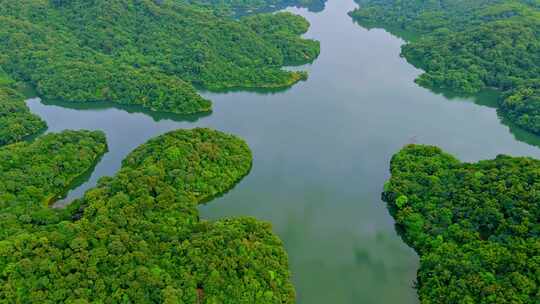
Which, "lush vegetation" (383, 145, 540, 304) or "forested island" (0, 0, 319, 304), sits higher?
"lush vegetation" (383, 145, 540, 304)

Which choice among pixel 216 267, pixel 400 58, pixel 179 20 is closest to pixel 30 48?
pixel 179 20

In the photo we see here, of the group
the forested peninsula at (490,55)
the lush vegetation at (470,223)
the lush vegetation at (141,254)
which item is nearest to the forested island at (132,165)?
the lush vegetation at (141,254)

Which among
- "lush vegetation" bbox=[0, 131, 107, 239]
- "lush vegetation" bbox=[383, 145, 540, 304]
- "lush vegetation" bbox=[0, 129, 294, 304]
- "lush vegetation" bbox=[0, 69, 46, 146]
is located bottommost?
"lush vegetation" bbox=[0, 69, 46, 146]

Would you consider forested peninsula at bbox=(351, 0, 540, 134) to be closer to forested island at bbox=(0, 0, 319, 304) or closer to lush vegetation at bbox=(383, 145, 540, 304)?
forested island at bbox=(0, 0, 319, 304)

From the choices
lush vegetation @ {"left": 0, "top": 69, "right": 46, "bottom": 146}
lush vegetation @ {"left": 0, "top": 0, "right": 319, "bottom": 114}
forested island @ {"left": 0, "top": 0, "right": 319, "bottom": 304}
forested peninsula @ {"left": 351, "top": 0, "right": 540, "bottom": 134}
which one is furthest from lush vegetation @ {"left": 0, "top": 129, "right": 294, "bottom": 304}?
forested peninsula @ {"left": 351, "top": 0, "right": 540, "bottom": 134}

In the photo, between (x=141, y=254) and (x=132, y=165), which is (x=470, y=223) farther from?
(x=132, y=165)

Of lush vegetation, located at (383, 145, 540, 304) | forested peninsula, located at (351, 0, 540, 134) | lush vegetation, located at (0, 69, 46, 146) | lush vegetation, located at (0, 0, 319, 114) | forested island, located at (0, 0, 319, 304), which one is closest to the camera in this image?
lush vegetation, located at (383, 145, 540, 304)
